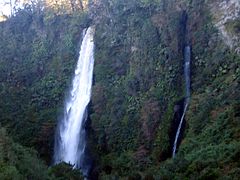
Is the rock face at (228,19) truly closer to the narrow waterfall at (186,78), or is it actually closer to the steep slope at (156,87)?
the steep slope at (156,87)

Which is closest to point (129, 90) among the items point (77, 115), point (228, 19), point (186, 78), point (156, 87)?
point (156, 87)

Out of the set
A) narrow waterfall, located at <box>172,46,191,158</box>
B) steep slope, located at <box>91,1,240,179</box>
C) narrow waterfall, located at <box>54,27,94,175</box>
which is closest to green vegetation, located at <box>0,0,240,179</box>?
steep slope, located at <box>91,1,240,179</box>

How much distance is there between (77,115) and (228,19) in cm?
1522

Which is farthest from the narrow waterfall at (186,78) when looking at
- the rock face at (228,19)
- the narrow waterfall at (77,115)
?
the narrow waterfall at (77,115)

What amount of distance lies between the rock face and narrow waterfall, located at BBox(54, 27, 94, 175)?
13334 mm

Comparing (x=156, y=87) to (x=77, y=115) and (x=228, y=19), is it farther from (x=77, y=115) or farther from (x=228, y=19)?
(x=77, y=115)

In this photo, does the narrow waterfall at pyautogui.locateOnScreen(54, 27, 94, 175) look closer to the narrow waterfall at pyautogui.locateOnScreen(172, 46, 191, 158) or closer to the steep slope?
the steep slope

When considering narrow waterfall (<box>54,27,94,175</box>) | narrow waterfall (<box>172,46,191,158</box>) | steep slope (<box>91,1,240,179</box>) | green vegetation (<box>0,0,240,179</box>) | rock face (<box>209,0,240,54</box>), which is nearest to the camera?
green vegetation (<box>0,0,240,179</box>)

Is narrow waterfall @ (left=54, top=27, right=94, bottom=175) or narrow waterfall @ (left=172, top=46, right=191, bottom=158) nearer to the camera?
narrow waterfall @ (left=172, top=46, right=191, bottom=158)

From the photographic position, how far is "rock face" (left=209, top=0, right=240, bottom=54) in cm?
3516

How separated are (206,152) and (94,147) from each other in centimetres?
1523

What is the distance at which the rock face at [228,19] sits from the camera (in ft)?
115

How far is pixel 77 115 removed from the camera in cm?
4391

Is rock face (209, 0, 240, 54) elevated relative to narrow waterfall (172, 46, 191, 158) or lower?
elevated
